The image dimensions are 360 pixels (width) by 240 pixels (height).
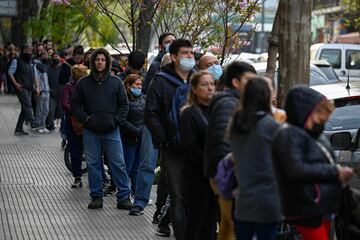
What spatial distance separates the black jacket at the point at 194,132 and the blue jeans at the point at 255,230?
1.48 meters

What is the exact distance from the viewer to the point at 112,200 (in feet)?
43.6

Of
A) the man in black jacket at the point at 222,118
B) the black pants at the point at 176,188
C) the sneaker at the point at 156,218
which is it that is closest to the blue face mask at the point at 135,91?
the sneaker at the point at 156,218

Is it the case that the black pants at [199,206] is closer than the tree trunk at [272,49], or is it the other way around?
the black pants at [199,206]

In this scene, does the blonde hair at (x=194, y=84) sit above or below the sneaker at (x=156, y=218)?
above

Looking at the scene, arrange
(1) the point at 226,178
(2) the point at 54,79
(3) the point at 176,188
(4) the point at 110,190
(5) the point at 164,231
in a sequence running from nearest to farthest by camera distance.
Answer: (1) the point at 226,178 → (3) the point at 176,188 → (5) the point at 164,231 → (4) the point at 110,190 → (2) the point at 54,79

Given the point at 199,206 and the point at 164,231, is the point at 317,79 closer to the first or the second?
the point at 164,231

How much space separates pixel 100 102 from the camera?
1221 centimetres

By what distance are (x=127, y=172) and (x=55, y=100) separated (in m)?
11.2

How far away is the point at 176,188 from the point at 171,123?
573 mm

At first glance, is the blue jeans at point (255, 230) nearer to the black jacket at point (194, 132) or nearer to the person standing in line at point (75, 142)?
the black jacket at point (194, 132)

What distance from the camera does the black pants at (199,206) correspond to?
28.3ft

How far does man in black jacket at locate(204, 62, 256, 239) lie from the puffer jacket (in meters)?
0.91

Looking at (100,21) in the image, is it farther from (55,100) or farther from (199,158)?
(199,158)

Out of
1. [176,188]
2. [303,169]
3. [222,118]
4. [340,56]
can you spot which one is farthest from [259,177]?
[340,56]
